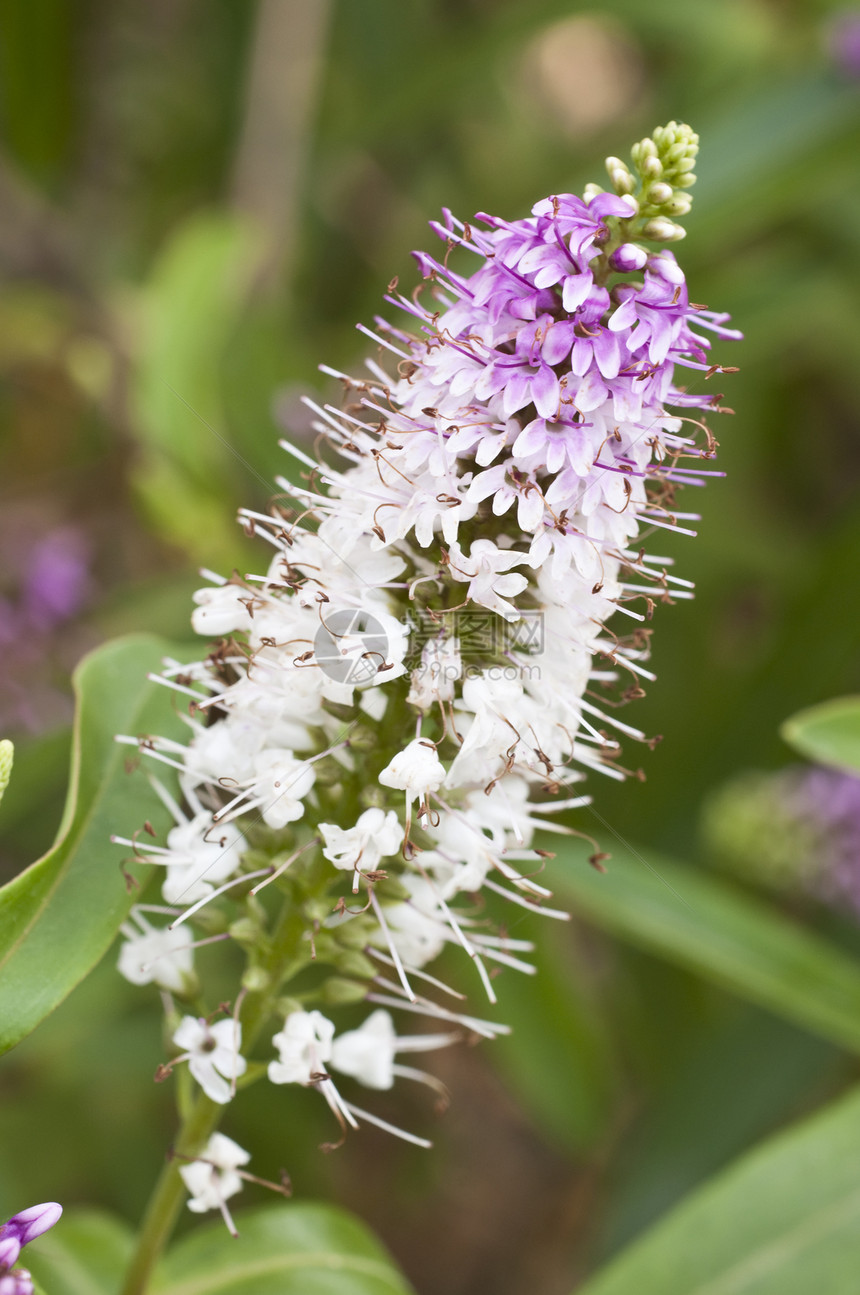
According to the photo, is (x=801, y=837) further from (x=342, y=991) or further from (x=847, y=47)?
(x=847, y=47)

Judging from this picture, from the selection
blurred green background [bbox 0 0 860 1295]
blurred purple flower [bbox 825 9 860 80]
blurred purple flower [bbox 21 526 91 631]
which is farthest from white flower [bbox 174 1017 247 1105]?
blurred purple flower [bbox 825 9 860 80]

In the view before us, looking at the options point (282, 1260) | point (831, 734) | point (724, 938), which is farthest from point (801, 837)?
point (282, 1260)

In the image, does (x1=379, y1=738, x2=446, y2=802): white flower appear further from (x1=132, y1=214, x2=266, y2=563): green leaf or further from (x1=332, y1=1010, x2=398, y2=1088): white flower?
(x1=132, y1=214, x2=266, y2=563): green leaf

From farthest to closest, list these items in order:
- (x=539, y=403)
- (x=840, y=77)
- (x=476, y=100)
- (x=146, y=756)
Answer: (x=476, y=100)
(x=840, y=77)
(x=146, y=756)
(x=539, y=403)

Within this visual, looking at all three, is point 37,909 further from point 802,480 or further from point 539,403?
point 802,480

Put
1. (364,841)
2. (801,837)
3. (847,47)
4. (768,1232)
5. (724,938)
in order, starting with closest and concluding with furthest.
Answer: (364,841) → (768,1232) → (724,938) → (801,837) → (847,47)

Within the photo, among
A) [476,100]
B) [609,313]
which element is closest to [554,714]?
[609,313]

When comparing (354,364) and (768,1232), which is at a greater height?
(354,364)
